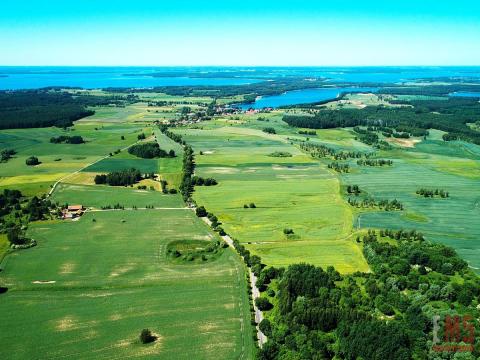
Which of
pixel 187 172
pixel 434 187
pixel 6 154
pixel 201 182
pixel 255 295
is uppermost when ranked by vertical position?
pixel 6 154

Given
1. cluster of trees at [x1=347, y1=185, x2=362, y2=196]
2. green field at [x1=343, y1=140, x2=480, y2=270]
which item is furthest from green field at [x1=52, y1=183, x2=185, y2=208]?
green field at [x1=343, y1=140, x2=480, y2=270]

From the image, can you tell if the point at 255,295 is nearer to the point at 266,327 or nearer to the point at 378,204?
the point at 266,327

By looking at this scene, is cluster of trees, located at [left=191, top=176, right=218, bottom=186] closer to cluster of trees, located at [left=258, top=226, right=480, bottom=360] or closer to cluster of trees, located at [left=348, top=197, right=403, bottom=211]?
cluster of trees, located at [left=348, top=197, right=403, bottom=211]

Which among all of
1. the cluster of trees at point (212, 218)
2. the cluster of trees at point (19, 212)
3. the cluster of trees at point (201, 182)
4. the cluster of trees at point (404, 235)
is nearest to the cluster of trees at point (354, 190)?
the cluster of trees at point (404, 235)

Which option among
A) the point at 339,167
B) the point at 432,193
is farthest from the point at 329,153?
the point at 432,193

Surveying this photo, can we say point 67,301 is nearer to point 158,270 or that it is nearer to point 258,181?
point 158,270

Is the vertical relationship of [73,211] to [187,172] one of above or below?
below
